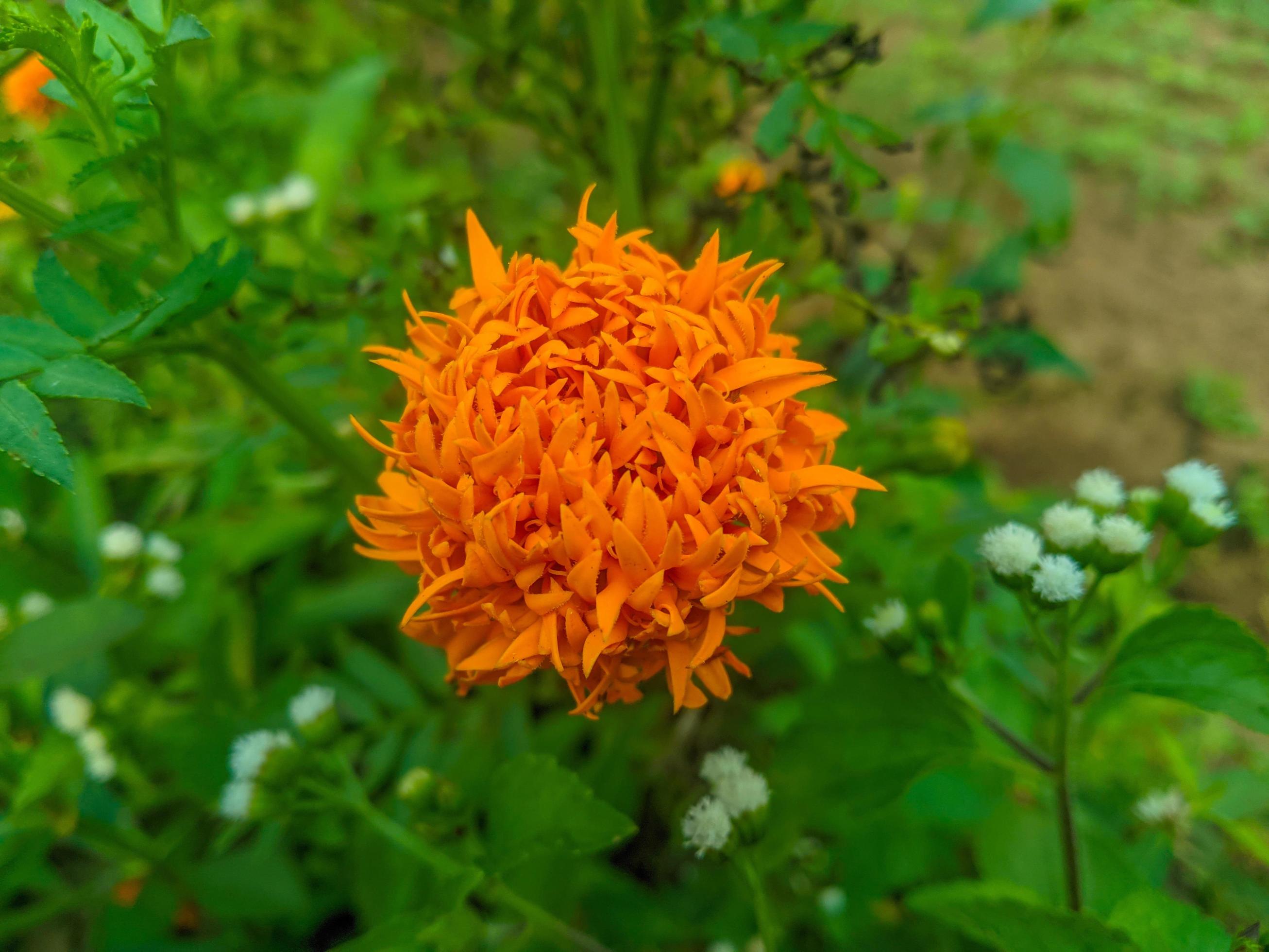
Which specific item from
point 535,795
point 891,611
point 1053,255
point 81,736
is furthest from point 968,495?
point 81,736

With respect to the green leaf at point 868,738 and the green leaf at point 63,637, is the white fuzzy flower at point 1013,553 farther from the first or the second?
the green leaf at point 63,637

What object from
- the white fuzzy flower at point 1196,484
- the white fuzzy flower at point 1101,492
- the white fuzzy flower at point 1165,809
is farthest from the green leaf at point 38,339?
the white fuzzy flower at point 1165,809

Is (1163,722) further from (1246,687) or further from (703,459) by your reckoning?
(703,459)

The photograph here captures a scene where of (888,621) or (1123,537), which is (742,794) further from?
(1123,537)

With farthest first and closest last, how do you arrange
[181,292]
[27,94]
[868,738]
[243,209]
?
[27,94]
[243,209]
[868,738]
[181,292]

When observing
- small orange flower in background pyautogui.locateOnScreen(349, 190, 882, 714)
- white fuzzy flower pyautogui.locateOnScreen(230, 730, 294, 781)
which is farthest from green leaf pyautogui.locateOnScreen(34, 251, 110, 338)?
white fuzzy flower pyautogui.locateOnScreen(230, 730, 294, 781)

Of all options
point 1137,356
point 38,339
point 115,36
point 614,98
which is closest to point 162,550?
point 38,339
